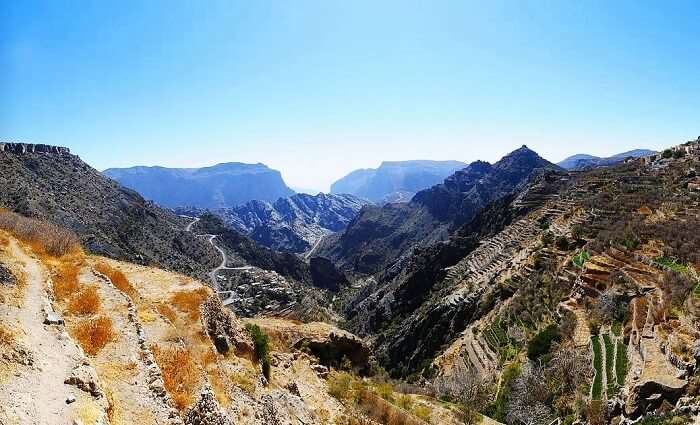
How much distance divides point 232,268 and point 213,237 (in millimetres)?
51351

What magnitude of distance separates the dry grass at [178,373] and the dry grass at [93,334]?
1561mm

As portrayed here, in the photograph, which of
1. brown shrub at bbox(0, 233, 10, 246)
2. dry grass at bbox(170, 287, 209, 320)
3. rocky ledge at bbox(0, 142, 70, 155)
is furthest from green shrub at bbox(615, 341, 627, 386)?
rocky ledge at bbox(0, 142, 70, 155)

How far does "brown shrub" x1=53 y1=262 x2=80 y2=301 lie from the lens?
57.6 ft

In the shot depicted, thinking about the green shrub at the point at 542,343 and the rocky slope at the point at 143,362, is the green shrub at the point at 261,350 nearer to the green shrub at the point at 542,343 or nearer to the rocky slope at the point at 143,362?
the rocky slope at the point at 143,362

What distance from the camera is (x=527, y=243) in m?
74.5

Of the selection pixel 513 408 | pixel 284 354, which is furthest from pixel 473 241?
pixel 284 354

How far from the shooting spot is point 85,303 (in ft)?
53.7

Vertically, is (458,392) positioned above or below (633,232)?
below

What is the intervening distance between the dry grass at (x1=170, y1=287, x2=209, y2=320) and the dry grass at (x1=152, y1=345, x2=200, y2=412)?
16.0 feet

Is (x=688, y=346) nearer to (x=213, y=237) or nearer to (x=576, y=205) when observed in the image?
(x=576, y=205)

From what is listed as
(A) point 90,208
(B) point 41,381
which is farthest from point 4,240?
(A) point 90,208

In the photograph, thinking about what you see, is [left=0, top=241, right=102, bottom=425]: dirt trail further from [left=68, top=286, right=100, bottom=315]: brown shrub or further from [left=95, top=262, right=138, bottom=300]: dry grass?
[left=95, top=262, right=138, bottom=300]: dry grass

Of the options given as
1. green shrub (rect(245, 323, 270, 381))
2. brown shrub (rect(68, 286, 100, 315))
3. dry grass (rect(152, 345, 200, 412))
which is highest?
brown shrub (rect(68, 286, 100, 315))

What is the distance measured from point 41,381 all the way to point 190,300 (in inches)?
424
